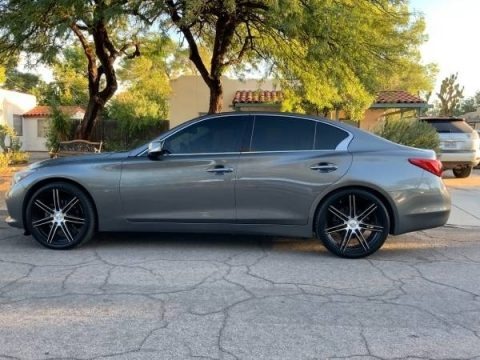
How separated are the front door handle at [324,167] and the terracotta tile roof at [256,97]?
13279 millimetres

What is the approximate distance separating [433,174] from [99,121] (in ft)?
50.4

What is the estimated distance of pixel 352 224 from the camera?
5.82 metres

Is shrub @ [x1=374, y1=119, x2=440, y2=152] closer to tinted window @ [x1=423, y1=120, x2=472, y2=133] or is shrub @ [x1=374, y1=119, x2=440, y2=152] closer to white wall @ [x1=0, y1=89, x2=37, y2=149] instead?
tinted window @ [x1=423, y1=120, x2=472, y2=133]

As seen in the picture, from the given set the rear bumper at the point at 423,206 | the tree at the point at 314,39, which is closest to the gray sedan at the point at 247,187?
the rear bumper at the point at 423,206

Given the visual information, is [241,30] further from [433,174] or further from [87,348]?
[87,348]

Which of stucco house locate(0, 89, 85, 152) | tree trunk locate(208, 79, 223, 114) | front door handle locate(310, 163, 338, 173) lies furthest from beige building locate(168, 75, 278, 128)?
front door handle locate(310, 163, 338, 173)

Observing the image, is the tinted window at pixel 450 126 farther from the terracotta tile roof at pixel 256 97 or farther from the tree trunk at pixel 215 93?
the terracotta tile roof at pixel 256 97

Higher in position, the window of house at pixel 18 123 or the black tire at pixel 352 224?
the window of house at pixel 18 123

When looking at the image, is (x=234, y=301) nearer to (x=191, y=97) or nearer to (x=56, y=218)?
(x=56, y=218)

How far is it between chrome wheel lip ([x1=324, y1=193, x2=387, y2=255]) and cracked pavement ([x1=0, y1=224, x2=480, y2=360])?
0.21 m

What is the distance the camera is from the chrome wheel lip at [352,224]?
229 inches

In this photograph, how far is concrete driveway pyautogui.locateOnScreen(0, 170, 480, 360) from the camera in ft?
11.5

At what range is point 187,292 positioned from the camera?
15.0 ft

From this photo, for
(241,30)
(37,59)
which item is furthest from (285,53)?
(37,59)
